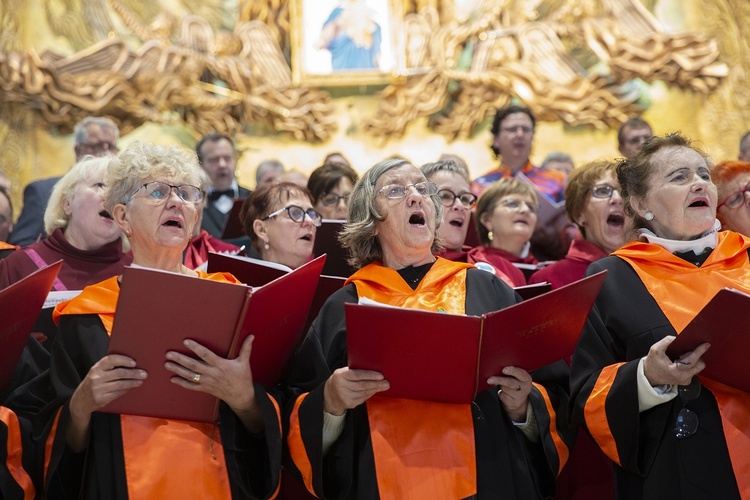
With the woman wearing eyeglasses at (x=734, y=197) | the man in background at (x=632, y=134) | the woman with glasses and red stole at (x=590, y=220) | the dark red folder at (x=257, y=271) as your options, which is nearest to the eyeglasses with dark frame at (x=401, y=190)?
the dark red folder at (x=257, y=271)

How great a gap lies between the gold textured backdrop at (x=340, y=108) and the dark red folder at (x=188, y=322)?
6.89 metres

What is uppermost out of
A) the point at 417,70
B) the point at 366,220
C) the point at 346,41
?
the point at 346,41

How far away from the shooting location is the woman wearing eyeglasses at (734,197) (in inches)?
158

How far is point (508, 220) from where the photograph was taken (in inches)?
190

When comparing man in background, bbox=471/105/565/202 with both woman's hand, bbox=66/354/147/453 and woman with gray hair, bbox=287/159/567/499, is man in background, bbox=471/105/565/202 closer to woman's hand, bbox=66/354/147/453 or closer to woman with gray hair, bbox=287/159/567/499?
woman with gray hair, bbox=287/159/567/499

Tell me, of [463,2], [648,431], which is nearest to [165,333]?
[648,431]

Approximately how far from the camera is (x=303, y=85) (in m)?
9.78

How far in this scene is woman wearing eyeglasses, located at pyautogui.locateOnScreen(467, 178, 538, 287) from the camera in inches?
189

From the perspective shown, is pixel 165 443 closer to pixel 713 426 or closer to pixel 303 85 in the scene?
pixel 713 426

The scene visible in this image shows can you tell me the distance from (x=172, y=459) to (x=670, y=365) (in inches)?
62.2

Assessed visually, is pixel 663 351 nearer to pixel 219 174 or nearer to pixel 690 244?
pixel 690 244

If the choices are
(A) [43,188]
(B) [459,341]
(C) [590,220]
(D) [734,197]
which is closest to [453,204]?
(C) [590,220]

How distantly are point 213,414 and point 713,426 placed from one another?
1.62 metres

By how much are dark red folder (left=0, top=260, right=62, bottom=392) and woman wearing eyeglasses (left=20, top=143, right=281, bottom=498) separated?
0.43 feet
